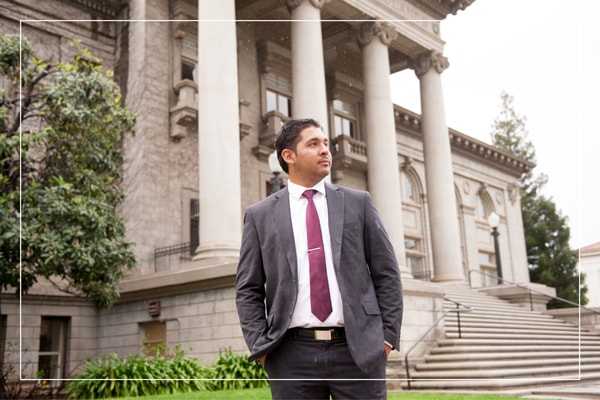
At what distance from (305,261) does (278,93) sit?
71.5 ft

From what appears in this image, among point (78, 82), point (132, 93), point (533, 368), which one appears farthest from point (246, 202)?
point (533, 368)

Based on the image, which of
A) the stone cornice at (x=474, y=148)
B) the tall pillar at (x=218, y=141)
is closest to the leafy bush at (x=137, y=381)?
the tall pillar at (x=218, y=141)

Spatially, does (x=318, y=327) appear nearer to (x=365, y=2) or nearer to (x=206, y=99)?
(x=206, y=99)

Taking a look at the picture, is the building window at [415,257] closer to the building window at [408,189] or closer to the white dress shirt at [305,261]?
the building window at [408,189]

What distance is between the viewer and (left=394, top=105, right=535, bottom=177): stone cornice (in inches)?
311

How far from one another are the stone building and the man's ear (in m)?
7.51

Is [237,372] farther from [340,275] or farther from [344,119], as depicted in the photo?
[344,119]

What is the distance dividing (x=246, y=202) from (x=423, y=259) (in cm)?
929

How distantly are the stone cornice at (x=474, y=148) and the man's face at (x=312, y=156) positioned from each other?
4.09 metres

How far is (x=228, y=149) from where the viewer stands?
15.7 m

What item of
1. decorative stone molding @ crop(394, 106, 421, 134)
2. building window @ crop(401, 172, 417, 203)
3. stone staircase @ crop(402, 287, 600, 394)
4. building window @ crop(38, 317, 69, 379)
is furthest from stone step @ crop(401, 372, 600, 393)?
building window @ crop(401, 172, 417, 203)

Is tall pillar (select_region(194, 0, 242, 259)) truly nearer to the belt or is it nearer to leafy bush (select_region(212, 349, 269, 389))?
leafy bush (select_region(212, 349, 269, 389))

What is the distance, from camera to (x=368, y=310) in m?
3.13

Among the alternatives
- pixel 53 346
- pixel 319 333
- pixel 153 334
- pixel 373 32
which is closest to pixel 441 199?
pixel 373 32
